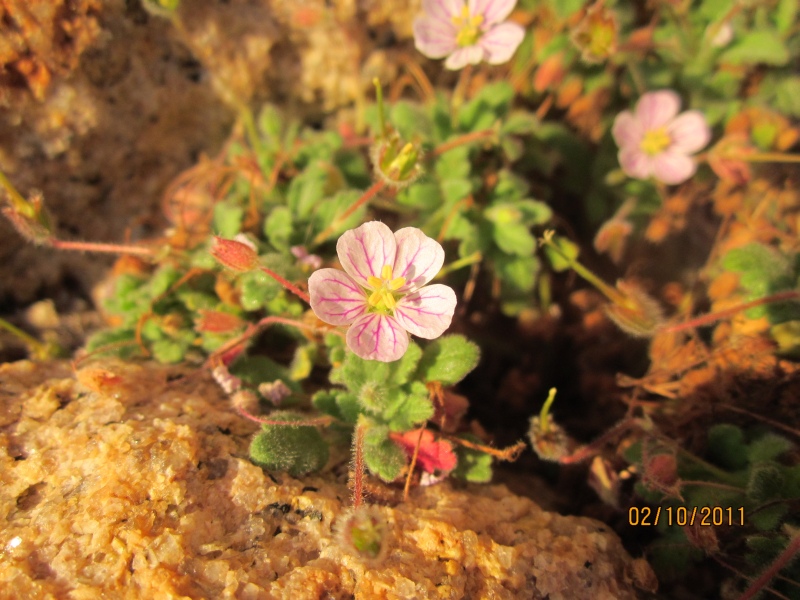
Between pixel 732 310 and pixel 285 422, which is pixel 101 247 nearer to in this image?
pixel 285 422

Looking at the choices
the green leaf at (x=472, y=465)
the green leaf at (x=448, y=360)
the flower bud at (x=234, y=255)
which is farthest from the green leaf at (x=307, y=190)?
the green leaf at (x=472, y=465)

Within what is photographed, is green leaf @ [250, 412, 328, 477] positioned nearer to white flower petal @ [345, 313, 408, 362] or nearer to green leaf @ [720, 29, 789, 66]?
white flower petal @ [345, 313, 408, 362]

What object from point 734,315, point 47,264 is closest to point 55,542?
point 47,264

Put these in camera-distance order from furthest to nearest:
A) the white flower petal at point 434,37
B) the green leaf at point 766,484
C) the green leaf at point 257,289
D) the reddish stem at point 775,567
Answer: the white flower petal at point 434,37 < the green leaf at point 257,289 < the green leaf at point 766,484 < the reddish stem at point 775,567

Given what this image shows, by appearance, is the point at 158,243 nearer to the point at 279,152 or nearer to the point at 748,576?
the point at 279,152

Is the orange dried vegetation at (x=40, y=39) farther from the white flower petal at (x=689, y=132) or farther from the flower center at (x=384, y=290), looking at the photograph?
the white flower petal at (x=689, y=132)

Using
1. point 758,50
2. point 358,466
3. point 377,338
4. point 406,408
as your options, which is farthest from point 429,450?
point 758,50

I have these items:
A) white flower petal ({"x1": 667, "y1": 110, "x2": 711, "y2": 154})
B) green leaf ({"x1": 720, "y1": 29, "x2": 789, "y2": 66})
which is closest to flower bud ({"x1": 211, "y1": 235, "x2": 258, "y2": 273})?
white flower petal ({"x1": 667, "y1": 110, "x2": 711, "y2": 154})
